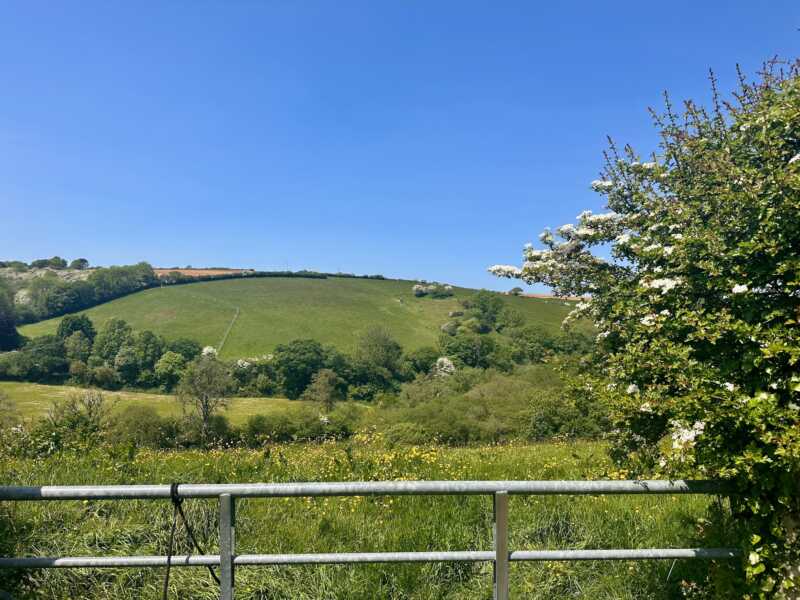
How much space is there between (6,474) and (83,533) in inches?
87.2

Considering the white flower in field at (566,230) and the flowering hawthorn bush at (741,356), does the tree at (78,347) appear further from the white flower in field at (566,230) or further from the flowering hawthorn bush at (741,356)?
the flowering hawthorn bush at (741,356)

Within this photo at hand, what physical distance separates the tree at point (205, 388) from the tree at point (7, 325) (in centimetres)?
4530

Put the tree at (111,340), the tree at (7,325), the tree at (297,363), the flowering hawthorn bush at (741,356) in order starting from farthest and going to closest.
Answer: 1. the tree at (7,325)
2. the tree at (111,340)
3. the tree at (297,363)
4. the flowering hawthorn bush at (741,356)

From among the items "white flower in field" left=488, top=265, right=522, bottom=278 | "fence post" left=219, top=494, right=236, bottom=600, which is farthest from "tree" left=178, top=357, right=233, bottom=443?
"fence post" left=219, top=494, right=236, bottom=600

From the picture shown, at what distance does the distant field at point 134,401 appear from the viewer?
63091 mm

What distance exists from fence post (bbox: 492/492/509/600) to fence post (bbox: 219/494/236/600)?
1.47m

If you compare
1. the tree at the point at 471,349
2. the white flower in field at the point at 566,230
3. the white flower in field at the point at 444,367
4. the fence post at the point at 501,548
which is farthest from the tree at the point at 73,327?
the fence post at the point at 501,548

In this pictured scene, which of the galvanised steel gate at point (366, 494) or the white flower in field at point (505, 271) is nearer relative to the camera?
the galvanised steel gate at point (366, 494)

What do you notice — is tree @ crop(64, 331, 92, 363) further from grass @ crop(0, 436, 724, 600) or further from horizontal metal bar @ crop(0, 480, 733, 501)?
horizontal metal bar @ crop(0, 480, 733, 501)

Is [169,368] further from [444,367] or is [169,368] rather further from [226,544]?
[226,544]

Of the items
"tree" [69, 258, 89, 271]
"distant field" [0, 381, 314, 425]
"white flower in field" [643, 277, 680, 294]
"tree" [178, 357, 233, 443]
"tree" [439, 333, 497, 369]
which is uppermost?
"tree" [69, 258, 89, 271]

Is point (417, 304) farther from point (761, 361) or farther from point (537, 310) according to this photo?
point (761, 361)

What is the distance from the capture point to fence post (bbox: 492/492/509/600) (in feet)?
8.77

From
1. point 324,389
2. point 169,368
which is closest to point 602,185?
point 324,389
